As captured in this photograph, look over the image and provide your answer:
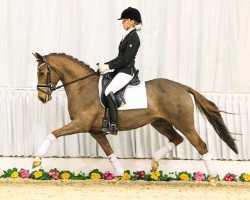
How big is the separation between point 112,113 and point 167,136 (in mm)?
779

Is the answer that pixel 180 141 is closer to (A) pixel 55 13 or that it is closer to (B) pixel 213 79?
(B) pixel 213 79

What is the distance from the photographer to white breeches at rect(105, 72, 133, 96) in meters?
5.79

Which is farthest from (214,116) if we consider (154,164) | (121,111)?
(121,111)

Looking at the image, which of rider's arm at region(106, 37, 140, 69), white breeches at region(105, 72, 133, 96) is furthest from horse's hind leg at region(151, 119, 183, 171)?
rider's arm at region(106, 37, 140, 69)

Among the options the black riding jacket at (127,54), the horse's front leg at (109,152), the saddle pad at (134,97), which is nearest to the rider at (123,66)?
the black riding jacket at (127,54)

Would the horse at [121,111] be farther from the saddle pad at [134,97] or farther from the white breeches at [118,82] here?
the white breeches at [118,82]

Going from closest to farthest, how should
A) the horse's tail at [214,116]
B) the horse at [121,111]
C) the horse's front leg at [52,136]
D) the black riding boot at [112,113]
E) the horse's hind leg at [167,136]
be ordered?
the horse's front leg at [52,136] → the black riding boot at [112,113] → the horse at [121,111] → the horse's tail at [214,116] → the horse's hind leg at [167,136]

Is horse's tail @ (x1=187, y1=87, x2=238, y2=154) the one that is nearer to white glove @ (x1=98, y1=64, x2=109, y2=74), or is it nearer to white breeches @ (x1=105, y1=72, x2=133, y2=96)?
white breeches @ (x1=105, y1=72, x2=133, y2=96)

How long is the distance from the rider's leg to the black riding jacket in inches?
2.8

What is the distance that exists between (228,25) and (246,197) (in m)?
2.29

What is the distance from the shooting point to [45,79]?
231 inches

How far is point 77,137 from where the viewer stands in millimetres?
6727

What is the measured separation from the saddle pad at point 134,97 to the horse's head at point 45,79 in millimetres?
486

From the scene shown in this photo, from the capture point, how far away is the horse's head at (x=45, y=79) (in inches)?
230
